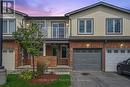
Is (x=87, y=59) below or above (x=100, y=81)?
above

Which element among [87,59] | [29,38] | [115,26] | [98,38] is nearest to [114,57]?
[98,38]

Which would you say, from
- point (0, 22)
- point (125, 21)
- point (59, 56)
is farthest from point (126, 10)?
point (0, 22)

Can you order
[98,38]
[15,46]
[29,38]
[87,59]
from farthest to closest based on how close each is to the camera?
[15,46], [87,59], [98,38], [29,38]

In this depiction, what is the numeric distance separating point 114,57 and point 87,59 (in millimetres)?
2925

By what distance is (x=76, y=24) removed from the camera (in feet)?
106

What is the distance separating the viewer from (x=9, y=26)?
110ft

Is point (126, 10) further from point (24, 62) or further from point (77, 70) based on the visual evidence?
point (24, 62)

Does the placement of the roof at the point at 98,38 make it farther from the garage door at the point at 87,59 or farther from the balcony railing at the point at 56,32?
the balcony railing at the point at 56,32

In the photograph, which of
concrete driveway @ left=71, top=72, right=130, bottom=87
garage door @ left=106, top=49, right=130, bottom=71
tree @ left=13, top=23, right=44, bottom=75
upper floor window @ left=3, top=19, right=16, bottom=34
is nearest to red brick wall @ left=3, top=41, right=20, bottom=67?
upper floor window @ left=3, top=19, right=16, bottom=34

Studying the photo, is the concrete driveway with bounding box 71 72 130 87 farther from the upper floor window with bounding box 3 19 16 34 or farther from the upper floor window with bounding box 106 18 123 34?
the upper floor window with bounding box 3 19 16 34

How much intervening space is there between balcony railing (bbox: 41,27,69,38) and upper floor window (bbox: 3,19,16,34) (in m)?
3.55

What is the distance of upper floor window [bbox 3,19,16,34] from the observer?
110 ft

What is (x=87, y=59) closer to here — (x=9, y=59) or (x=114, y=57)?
(x=114, y=57)

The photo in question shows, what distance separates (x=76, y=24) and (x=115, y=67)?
630 cm
